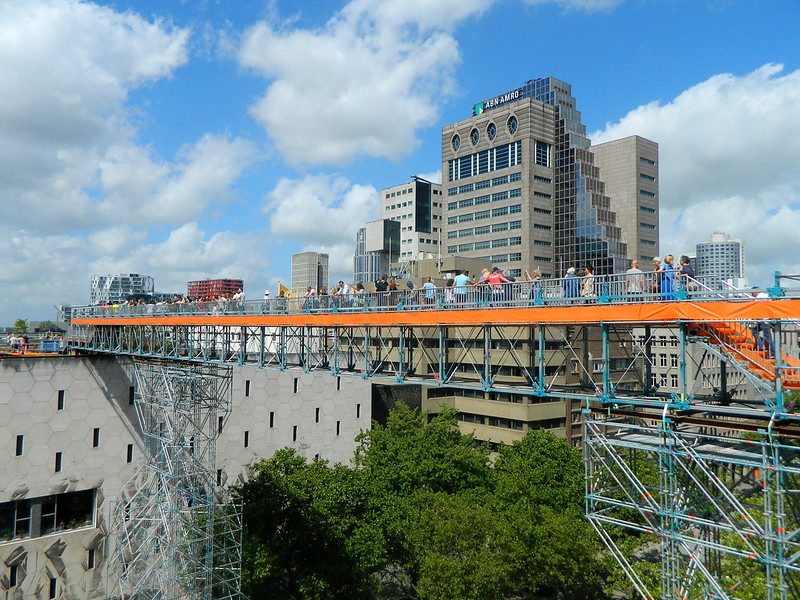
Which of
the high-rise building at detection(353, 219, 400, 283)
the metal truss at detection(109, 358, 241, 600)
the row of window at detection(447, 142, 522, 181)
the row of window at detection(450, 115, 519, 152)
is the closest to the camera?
the metal truss at detection(109, 358, 241, 600)

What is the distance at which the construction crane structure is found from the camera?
11.8 metres

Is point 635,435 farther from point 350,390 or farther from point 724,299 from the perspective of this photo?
point 350,390

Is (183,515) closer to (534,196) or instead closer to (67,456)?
(67,456)

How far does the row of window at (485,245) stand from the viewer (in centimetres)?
10425

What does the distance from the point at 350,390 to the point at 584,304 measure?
32399 mm

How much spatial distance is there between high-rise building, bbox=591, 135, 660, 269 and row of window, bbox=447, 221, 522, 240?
861 inches

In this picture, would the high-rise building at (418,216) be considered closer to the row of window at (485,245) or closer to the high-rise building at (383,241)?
the high-rise building at (383,241)

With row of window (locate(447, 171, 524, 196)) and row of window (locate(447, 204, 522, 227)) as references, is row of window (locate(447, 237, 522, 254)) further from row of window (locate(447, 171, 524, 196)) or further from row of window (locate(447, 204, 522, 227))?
row of window (locate(447, 171, 524, 196))

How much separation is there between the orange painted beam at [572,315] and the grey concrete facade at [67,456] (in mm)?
15638

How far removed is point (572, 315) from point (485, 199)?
96.8 metres

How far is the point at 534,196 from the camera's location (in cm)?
10406

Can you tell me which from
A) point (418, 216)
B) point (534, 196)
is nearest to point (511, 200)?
point (534, 196)

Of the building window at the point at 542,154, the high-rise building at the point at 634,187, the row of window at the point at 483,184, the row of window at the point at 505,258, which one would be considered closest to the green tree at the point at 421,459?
the row of window at the point at 505,258

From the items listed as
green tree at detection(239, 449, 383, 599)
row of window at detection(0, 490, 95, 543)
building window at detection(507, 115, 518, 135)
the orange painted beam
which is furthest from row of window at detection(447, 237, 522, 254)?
the orange painted beam
